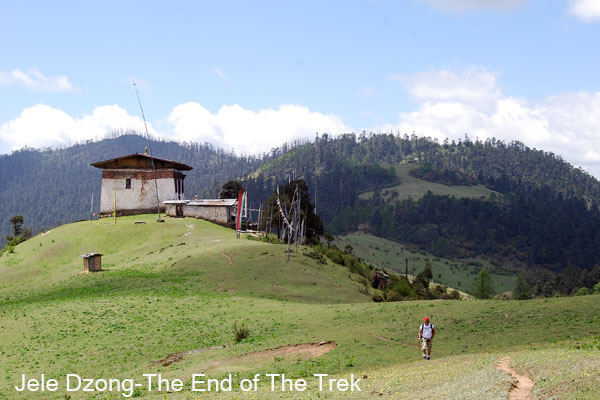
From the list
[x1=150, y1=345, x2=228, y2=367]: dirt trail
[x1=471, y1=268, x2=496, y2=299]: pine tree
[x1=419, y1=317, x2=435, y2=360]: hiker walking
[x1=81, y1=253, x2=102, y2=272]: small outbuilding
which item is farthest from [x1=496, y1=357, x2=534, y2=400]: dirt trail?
[x1=471, y1=268, x2=496, y2=299]: pine tree

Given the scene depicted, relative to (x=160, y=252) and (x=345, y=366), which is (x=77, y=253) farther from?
(x=345, y=366)

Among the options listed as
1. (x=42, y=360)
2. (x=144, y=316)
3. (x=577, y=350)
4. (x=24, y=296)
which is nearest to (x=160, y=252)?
(x=24, y=296)

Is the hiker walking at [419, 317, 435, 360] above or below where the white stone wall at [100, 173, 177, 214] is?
below

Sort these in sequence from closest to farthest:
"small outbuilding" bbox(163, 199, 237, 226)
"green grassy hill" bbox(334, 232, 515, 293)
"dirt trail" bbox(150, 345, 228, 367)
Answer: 1. "dirt trail" bbox(150, 345, 228, 367)
2. "small outbuilding" bbox(163, 199, 237, 226)
3. "green grassy hill" bbox(334, 232, 515, 293)

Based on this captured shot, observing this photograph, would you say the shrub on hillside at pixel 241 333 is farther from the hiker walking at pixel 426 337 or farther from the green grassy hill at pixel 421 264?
the green grassy hill at pixel 421 264

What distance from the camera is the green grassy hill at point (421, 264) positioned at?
159750 mm

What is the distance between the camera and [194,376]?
2395cm

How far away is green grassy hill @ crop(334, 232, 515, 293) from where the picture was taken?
159750 millimetres

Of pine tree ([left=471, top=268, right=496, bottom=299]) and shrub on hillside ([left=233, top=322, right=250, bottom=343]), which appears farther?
pine tree ([left=471, top=268, right=496, bottom=299])

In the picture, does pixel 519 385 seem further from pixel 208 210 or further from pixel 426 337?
pixel 208 210

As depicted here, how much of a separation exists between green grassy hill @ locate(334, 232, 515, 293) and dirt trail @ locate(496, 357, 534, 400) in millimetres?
134074

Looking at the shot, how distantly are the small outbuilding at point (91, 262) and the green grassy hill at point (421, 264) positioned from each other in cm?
10323

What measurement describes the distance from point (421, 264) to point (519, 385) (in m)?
162

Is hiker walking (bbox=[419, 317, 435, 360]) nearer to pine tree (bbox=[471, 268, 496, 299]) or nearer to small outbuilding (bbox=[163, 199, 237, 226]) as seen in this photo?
small outbuilding (bbox=[163, 199, 237, 226])
